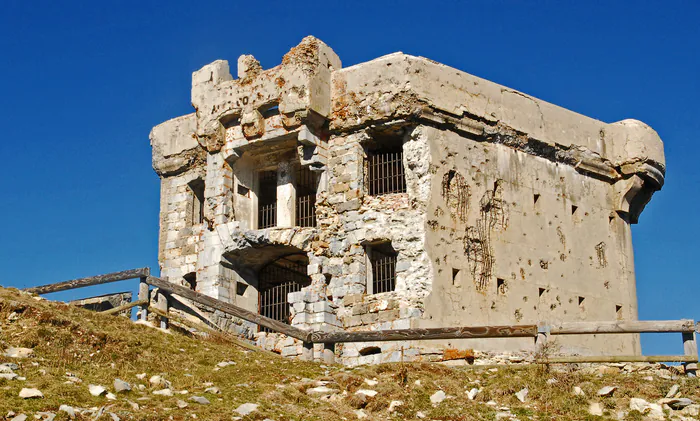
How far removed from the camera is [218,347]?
716 inches

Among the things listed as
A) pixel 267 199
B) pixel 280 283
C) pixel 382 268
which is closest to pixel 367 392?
pixel 382 268

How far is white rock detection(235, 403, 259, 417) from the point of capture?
46.2ft

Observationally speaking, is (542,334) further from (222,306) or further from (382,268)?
(382,268)

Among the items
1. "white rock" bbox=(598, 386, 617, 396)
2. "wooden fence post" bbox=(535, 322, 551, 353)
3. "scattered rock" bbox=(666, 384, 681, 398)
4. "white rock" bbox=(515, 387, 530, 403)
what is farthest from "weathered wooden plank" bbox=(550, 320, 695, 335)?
"white rock" bbox=(515, 387, 530, 403)

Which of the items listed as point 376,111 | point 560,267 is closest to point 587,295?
point 560,267

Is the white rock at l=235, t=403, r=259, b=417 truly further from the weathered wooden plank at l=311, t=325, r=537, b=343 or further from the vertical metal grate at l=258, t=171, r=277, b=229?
the vertical metal grate at l=258, t=171, r=277, b=229

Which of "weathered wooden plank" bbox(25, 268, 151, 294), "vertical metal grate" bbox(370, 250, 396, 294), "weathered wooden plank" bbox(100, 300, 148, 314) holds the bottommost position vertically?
"weathered wooden plank" bbox(100, 300, 148, 314)

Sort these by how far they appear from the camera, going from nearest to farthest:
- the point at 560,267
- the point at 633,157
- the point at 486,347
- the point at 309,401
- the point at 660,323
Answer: the point at 309,401 < the point at 660,323 < the point at 486,347 < the point at 560,267 < the point at 633,157

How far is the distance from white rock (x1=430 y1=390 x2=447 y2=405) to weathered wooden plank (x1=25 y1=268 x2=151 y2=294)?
6.72 m

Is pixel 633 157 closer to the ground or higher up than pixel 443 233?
higher up

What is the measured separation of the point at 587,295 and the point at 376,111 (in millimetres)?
6418

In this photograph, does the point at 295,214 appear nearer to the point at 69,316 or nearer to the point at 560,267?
the point at 560,267

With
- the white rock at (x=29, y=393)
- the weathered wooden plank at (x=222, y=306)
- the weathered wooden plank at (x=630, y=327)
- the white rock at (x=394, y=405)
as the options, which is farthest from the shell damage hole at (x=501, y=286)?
the white rock at (x=29, y=393)

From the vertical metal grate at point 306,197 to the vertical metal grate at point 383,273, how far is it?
2.43 meters
